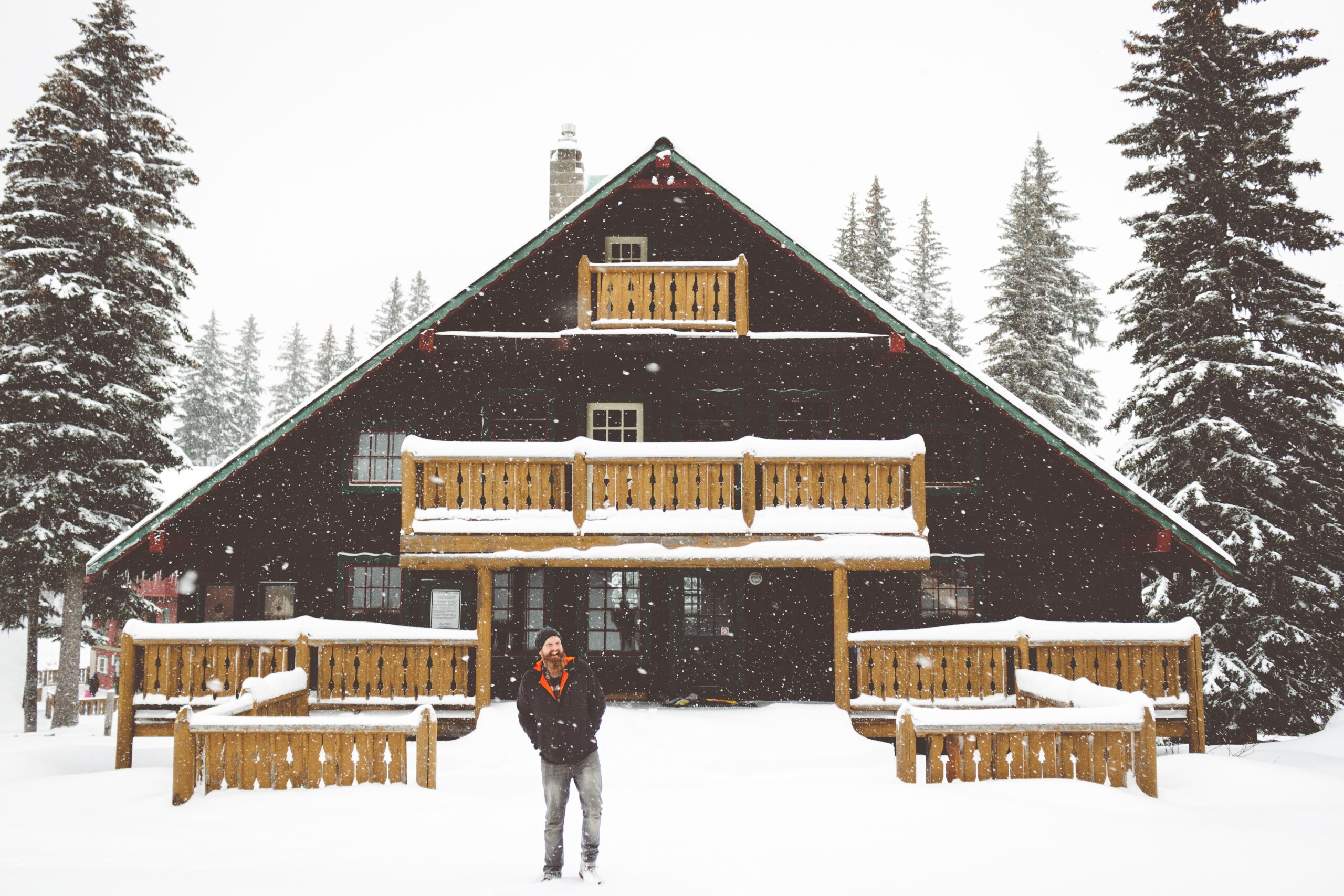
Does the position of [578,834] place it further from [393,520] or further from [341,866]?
[393,520]

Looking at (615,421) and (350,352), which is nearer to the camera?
(615,421)

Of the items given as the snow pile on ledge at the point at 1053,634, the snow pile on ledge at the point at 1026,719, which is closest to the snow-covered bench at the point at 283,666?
the snow pile on ledge at the point at 1053,634

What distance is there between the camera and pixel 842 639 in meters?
13.1

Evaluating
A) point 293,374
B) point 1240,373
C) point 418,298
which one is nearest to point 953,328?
point 1240,373

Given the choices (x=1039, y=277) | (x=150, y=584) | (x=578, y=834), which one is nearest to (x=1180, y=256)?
(x=1039, y=277)

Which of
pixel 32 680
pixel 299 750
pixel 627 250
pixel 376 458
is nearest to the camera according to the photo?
pixel 299 750

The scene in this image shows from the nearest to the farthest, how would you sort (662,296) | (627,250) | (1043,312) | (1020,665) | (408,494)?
1. (1020,665)
2. (408,494)
3. (662,296)
4. (627,250)
5. (1043,312)

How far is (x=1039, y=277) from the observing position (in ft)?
91.0

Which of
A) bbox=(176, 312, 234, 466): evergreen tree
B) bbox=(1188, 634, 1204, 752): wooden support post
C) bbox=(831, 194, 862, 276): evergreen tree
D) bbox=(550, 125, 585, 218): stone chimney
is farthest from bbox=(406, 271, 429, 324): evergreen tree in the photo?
bbox=(1188, 634, 1204, 752): wooden support post

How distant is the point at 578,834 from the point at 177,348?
18723 millimetres

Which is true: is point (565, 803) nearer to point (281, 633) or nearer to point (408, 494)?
point (408, 494)

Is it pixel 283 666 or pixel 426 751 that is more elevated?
pixel 283 666

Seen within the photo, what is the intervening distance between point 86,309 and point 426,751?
1613 cm

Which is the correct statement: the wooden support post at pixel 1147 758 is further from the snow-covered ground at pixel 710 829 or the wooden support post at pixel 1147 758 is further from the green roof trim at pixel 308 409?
the green roof trim at pixel 308 409
